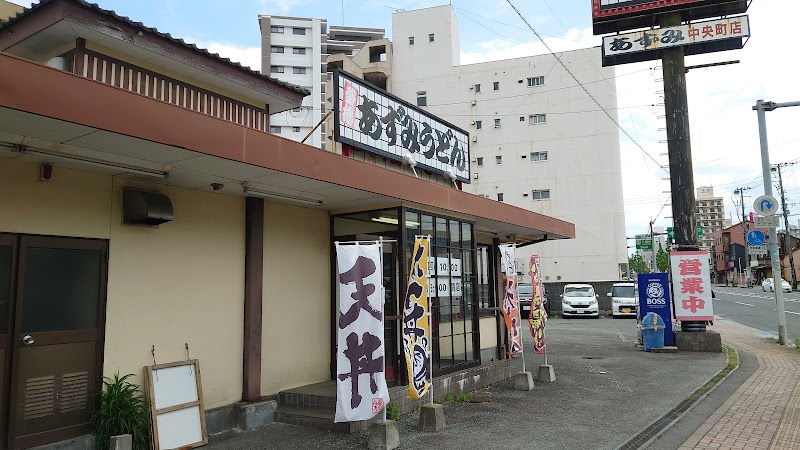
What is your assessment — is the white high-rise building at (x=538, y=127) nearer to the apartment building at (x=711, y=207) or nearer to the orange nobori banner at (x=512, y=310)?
the orange nobori banner at (x=512, y=310)

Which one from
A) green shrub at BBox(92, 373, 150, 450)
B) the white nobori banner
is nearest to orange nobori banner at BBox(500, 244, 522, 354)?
the white nobori banner

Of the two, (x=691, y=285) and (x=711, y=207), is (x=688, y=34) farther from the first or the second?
(x=711, y=207)

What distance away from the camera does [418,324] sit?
22.0ft

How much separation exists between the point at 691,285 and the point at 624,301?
11.9m

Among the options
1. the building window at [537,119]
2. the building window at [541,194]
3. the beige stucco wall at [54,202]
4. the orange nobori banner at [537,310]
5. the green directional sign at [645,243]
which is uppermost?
the building window at [537,119]

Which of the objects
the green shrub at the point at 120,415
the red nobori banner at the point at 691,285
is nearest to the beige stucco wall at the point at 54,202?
the green shrub at the point at 120,415

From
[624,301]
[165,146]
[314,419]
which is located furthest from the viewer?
[624,301]

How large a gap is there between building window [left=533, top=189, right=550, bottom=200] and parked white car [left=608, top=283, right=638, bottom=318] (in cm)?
1336

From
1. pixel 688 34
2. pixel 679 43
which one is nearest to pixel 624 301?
pixel 679 43

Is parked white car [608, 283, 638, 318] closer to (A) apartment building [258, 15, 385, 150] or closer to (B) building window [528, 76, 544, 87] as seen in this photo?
(B) building window [528, 76, 544, 87]

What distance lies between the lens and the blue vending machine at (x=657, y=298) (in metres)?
14.1

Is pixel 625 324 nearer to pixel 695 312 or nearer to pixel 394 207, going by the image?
pixel 695 312

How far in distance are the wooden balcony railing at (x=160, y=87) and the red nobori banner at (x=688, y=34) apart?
12.4m

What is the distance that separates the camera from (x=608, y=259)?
36.3m
